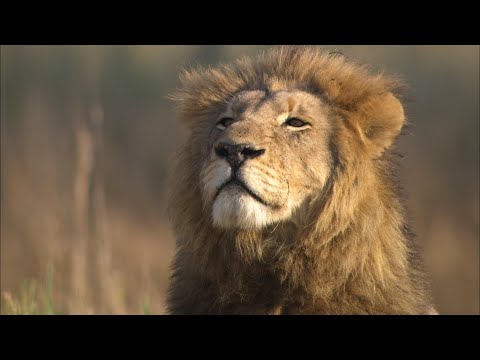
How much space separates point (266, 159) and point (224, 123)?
55cm

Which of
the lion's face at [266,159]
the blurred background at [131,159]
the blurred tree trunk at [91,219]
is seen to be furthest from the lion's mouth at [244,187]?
the blurred background at [131,159]

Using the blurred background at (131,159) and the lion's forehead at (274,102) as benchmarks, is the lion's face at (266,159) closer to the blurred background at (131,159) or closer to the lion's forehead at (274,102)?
the lion's forehead at (274,102)

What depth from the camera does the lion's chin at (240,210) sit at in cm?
454

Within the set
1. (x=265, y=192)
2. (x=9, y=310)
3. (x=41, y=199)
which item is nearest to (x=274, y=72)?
(x=265, y=192)

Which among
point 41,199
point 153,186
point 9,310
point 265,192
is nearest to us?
point 265,192

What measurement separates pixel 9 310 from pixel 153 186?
7.19 m

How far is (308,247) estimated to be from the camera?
476 cm

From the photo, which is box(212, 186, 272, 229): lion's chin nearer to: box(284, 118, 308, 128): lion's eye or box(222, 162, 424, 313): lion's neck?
box(222, 162, 424, 313): lion's neck

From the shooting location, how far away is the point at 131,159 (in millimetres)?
12945

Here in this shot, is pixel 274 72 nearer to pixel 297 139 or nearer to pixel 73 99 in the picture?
pixel 297 139

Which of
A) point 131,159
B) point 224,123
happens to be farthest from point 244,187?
point 131,159

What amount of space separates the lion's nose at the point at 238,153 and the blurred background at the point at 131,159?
4906 mm

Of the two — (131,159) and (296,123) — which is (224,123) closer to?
(296,123)

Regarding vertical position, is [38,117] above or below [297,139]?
above
